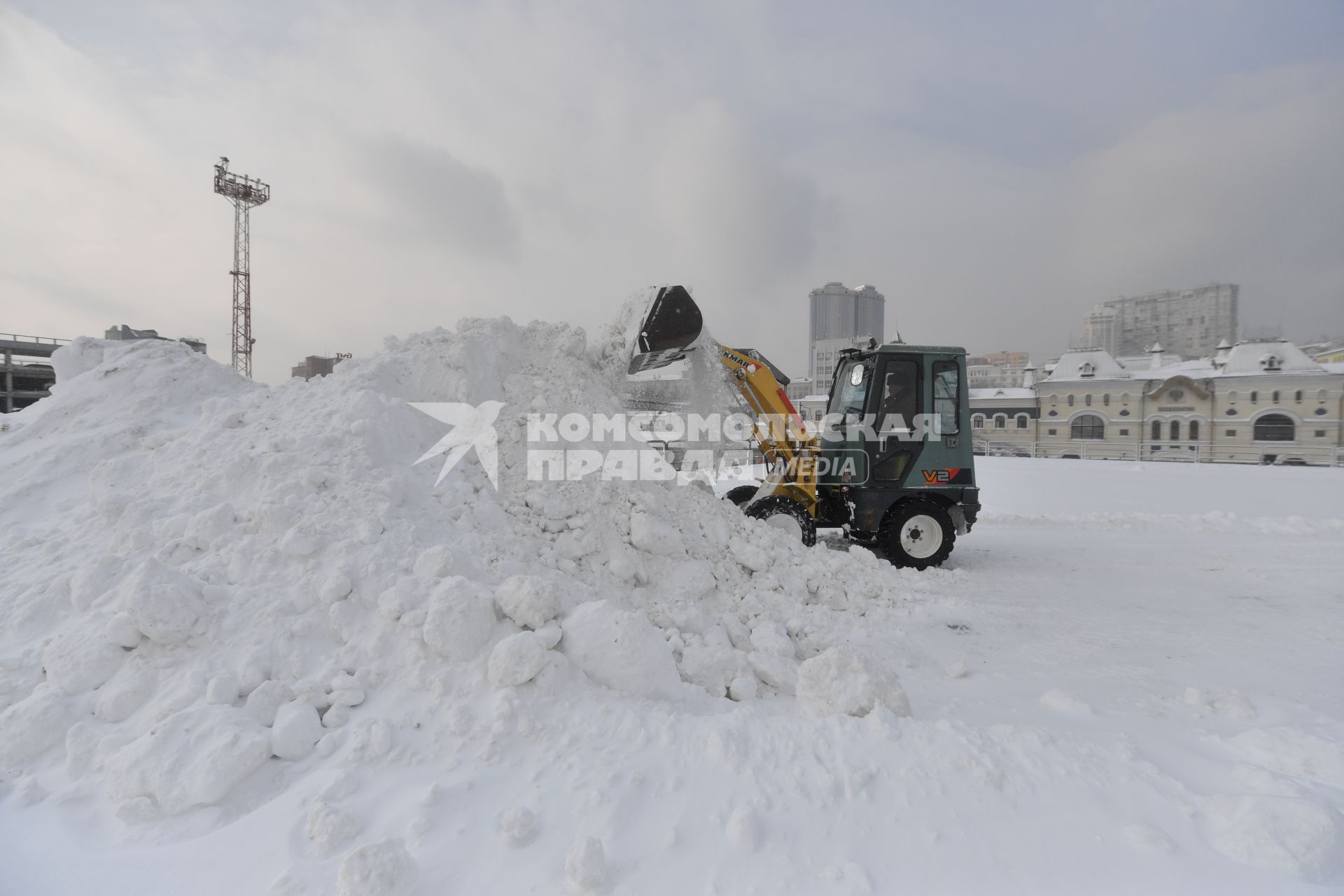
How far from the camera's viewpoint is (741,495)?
7.50 meters

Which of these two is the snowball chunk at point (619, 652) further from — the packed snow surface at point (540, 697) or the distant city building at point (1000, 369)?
the distant city building at point (1000, 369)

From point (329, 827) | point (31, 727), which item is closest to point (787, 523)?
point (329, 827)

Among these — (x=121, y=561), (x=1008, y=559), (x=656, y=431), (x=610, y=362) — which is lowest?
(x=1008, y=559)

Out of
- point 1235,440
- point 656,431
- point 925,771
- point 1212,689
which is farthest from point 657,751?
point 1235,440

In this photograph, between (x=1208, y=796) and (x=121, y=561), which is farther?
(x=121, y=561)

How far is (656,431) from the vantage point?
6.69 m

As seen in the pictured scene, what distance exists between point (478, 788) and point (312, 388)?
4332mm

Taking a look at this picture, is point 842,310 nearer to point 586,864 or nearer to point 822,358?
point 822,358

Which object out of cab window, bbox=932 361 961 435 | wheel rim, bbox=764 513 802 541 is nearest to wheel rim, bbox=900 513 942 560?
cab window, bbox=932 361 961 435

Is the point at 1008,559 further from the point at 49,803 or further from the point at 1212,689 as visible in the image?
the point at 49,803

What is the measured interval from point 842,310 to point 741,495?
103000 mm

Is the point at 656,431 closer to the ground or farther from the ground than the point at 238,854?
farther from the ground

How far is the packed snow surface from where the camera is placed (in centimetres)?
217

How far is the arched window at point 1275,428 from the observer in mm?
36781
